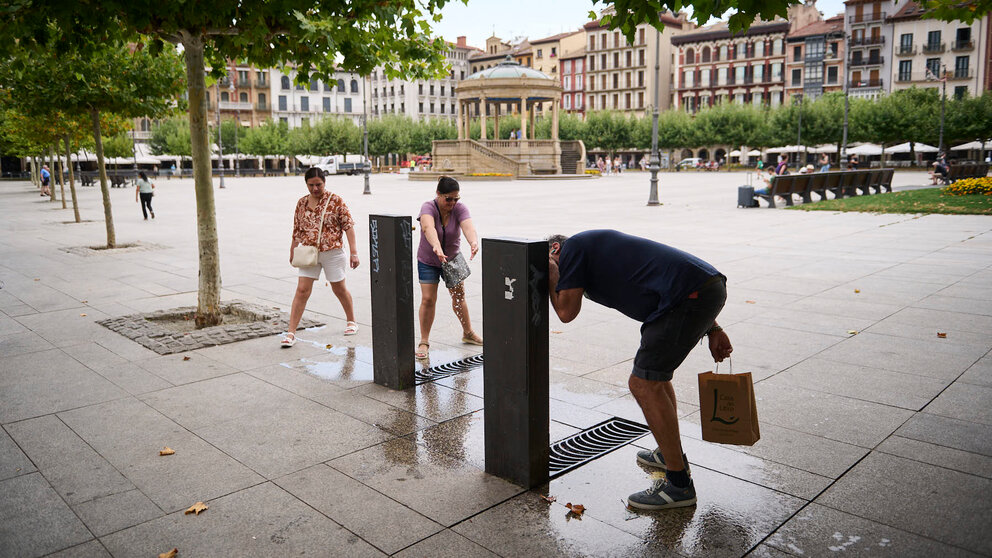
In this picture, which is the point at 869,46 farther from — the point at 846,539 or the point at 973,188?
the point at 846,539

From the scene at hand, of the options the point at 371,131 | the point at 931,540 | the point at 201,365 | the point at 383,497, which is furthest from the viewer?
the point at 371,131

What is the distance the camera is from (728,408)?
11.8 feet

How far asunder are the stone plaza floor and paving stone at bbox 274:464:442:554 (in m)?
0.01

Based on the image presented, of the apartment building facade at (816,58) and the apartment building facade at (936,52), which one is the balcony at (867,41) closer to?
the apartment building facade at (936,52)

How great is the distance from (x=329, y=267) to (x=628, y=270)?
428 cm

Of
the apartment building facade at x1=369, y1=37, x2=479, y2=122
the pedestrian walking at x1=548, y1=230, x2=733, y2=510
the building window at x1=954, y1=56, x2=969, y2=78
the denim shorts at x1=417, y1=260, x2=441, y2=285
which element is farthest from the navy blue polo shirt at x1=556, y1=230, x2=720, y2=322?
the apartment building facade at x1=369, y1=37, x2=479, y2=122

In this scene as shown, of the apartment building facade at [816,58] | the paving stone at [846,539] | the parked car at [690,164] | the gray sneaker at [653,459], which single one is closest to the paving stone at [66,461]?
the gray sneaker at [653,459]

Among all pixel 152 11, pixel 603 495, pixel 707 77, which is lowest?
pixel 603 495

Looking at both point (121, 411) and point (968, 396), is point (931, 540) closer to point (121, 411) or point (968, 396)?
point (968, 396)

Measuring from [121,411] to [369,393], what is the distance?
1.68 metres

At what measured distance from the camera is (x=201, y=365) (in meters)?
6.32

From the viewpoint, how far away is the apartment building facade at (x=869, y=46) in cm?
7444

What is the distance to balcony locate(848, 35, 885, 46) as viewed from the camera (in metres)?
74.7

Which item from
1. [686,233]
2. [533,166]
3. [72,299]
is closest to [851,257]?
[686,233]
